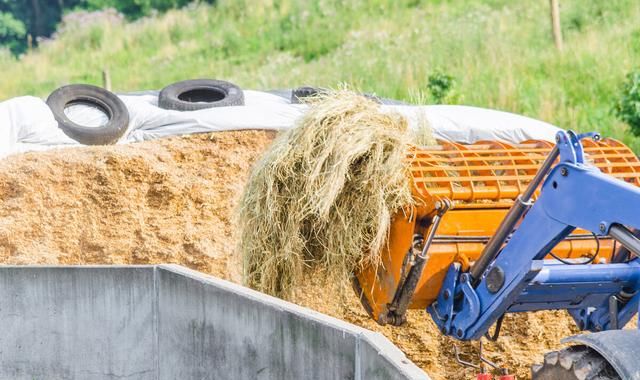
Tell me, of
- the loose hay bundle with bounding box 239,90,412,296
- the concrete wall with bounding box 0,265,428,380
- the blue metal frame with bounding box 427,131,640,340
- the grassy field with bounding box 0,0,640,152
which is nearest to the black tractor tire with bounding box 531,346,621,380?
the blue metal frame with bounding box 427,131,640,340

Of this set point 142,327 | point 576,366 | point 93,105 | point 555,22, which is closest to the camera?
point 576,366

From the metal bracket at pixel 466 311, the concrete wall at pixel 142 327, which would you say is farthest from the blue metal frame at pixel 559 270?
the concrete wall at pixel 142 327

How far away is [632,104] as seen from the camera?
17.1 meters

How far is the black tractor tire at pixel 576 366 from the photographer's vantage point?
648 centimetres

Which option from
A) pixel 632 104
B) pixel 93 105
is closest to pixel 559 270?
pixel 93 105

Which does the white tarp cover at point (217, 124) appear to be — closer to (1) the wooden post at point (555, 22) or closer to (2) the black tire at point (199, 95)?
(2) the black tire at point (199, 95)

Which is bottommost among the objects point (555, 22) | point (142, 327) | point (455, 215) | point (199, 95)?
point (142, 327)

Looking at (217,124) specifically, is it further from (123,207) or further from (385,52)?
(385,52)

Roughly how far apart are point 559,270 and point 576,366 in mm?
1388

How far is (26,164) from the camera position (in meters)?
12.2

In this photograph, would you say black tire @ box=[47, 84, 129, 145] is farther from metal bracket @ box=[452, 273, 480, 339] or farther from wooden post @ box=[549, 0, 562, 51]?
wooden post @ box=[549, 0, 562, 51]

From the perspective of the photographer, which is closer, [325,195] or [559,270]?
[559,270]

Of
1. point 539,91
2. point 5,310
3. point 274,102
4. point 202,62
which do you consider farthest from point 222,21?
point 5,310

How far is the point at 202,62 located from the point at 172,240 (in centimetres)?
2321
